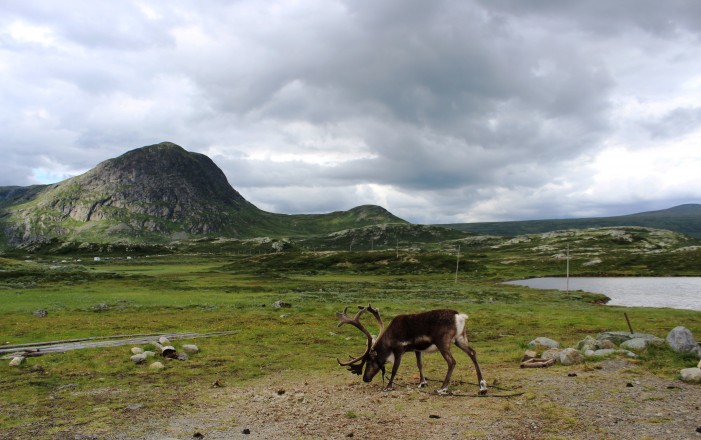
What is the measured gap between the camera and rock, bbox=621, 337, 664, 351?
21603mm

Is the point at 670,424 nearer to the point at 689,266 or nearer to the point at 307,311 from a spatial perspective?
the point at 307,311

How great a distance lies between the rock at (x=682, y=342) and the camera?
20.1 meters

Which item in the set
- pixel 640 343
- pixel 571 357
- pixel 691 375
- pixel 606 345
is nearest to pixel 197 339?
pixel 571 357

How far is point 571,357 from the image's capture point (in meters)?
20.5

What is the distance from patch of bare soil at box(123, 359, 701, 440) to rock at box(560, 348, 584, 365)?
149 centimetres

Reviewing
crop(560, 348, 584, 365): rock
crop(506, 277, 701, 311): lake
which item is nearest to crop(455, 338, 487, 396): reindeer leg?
crop(560, 348, 584, 365): rock

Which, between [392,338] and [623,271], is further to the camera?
[623,271]

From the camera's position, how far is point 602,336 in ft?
83.3

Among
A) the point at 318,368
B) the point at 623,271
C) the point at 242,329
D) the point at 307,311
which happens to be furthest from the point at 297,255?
the point at 318,368

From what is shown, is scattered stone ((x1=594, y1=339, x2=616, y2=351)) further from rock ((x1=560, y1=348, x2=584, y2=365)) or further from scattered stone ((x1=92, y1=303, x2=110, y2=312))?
scattered stone ((x1=92, y1=303, x2=110, y2=312))

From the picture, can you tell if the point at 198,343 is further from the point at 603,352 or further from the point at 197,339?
the point at 603,352

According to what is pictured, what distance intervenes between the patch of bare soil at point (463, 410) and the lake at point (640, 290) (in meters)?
66.7

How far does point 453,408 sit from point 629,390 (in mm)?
6678

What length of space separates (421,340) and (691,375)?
10.0 meters
